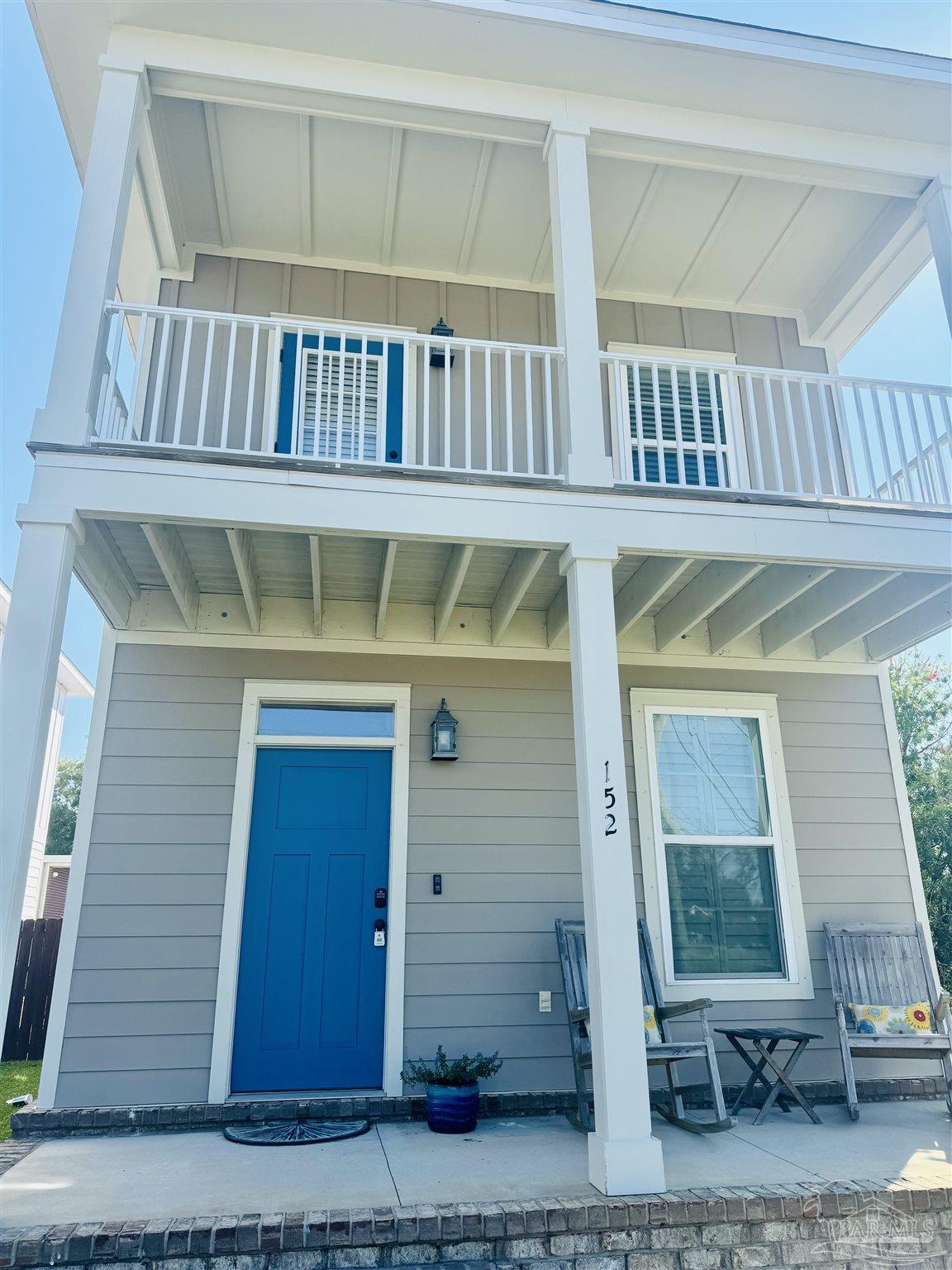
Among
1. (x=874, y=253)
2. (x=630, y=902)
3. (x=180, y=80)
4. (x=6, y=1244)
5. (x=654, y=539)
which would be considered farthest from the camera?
(x=874, y=253)

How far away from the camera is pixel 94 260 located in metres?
3.92

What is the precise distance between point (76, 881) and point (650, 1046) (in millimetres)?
3059

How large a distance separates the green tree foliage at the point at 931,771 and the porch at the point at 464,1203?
742 centimetres

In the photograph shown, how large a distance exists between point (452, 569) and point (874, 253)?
145 inches

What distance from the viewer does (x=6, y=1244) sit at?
2717mm

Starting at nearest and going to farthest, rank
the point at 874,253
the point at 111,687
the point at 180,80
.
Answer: the point at 180,80 → the point at 111,687 → the point at 874,253

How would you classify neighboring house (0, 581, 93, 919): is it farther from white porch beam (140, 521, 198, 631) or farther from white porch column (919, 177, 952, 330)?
white porch column (919, 177, 952, 330)

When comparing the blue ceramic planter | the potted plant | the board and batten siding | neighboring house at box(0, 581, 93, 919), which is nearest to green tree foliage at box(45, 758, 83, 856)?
neighboring house at box(0, 581, 93, 919)

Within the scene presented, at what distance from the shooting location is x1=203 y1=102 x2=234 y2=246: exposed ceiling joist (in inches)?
191

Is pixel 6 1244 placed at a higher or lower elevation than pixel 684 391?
lower

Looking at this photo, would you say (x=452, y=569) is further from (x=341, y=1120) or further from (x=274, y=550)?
(x=341, y=1120)

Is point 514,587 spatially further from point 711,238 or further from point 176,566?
point 711,238

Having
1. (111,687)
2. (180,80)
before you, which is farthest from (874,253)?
(111,687)

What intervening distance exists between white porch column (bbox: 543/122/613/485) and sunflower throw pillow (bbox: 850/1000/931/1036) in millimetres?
3268
